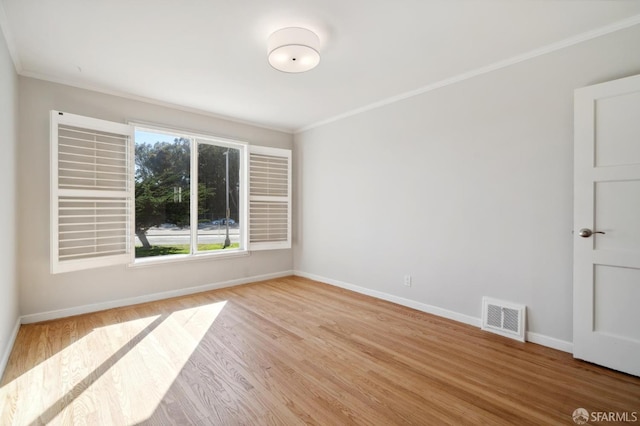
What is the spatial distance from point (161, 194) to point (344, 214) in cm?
258

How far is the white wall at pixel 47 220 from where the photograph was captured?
2.99m

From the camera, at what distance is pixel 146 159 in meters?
3.89

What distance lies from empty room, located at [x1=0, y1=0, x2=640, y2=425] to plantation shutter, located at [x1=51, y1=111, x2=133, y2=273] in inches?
0.9

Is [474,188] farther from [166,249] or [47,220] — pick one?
[47,220]

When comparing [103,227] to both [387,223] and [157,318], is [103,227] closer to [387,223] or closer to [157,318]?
[157,318]

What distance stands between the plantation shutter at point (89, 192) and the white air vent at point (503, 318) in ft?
13.1

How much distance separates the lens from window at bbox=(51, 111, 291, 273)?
3115mm

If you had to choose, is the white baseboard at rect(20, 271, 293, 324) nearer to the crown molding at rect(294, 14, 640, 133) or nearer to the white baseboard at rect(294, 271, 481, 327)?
the white baseboard at rect(294, 271, 481, 327)

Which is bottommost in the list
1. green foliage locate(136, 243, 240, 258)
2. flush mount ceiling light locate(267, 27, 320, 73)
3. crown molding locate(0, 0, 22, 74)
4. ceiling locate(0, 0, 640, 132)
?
green foliage locate(136, 243, 240, 258)

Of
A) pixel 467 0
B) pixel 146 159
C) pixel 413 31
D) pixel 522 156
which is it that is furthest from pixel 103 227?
pixel 522 156

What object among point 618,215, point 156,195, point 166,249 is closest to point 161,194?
point 156,195

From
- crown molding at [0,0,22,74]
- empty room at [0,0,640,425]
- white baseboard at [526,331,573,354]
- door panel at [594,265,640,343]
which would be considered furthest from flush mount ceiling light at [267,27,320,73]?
white baseboard at [526,331,573,354]

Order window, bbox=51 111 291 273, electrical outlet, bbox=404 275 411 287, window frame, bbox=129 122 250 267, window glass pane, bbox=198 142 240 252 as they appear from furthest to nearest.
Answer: window glass pane, bbox=198 142 240 252, window frame, bbox=129 122 250 267, electrical outlet, bbox=404 275 411 287, window, bbox=51 111 291 273

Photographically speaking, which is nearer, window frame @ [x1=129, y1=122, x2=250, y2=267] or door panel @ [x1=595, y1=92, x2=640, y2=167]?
door panel @ [x1=595, y1=92, x2=640, y2=167]
